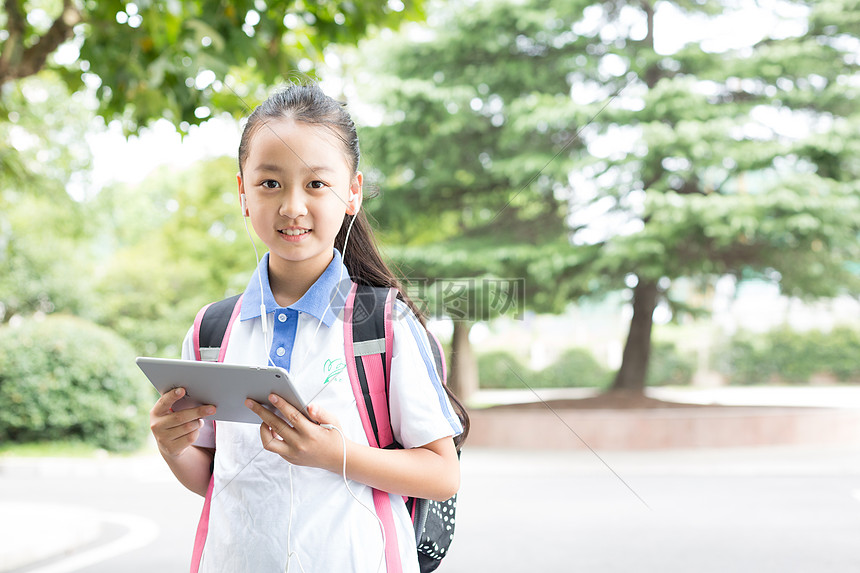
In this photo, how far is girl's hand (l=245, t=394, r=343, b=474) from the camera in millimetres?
1235

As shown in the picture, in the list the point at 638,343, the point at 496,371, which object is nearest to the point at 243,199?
the point at 638,343

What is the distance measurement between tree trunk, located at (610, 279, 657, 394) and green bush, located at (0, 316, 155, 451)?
272 inches

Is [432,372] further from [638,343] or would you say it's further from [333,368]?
[638,343]

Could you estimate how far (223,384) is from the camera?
123 centimetres

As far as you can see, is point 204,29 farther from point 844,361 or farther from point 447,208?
point 844,361

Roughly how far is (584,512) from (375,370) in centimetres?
619

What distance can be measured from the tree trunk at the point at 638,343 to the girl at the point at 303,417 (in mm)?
11109

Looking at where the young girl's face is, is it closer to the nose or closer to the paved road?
the nose

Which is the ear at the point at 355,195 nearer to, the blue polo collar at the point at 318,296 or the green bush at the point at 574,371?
the blue polo collar at the point at 318,296

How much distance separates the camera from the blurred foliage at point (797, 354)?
1962cm

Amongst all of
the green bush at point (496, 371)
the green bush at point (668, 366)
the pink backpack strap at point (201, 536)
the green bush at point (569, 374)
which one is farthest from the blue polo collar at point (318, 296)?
the green bush at point (668, 366)

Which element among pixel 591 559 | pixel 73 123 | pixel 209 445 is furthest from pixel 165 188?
pixel 209 445

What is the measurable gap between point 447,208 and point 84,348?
17.6 feet

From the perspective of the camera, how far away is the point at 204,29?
3.85 metres
